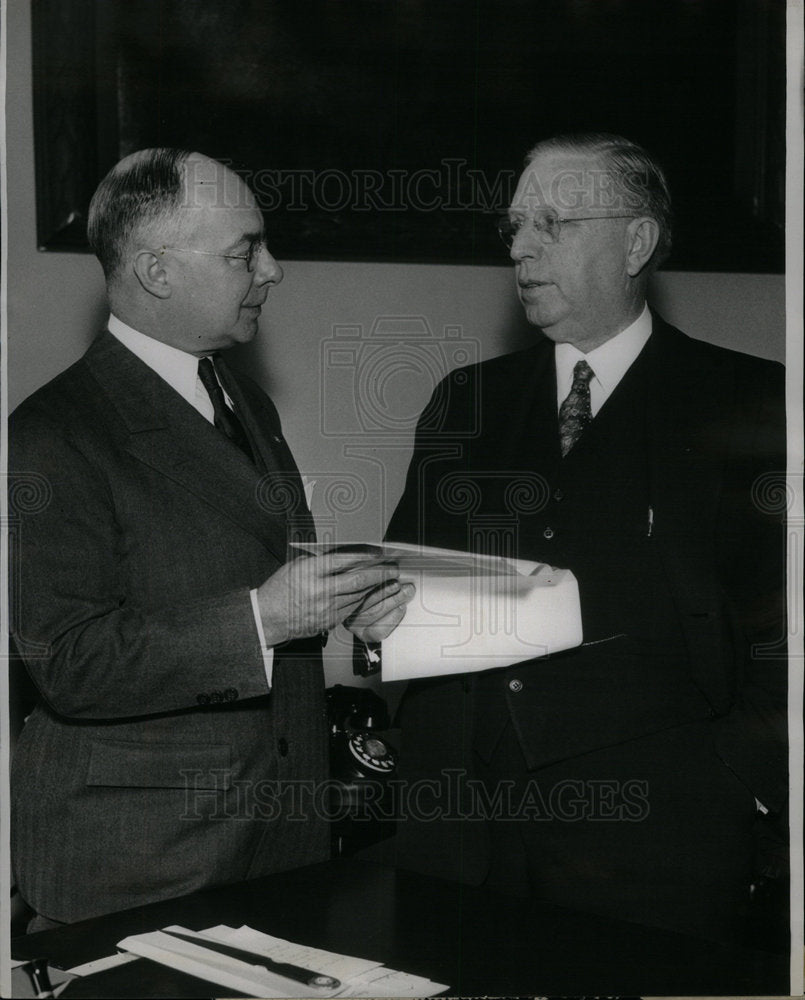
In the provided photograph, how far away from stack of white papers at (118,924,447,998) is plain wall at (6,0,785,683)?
0.61 meters

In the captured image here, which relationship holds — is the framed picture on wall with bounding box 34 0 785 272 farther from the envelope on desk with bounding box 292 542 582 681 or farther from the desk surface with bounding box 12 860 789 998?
the desk surface with bounding box 12 860 789 998

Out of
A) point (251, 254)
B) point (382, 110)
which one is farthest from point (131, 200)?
point (382, 110)

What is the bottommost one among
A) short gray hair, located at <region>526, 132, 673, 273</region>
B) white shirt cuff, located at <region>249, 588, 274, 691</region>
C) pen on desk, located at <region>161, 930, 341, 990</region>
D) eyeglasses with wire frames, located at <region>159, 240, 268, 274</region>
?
pen on desk, located at <region>161, 930, 341, 990</region>

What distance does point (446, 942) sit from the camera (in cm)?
172

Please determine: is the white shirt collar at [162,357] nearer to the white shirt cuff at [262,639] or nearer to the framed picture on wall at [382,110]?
the framed picture on wall at [382,110]

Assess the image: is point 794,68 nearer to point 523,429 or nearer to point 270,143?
point 523,429

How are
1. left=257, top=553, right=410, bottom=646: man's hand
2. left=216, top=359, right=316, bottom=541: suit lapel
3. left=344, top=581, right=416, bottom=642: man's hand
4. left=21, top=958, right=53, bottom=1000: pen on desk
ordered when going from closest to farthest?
left=21, top=958, right=53, bottom=1000: pen on desk
left=257, top=553, right=410, bottom=646: man's hand
left=344, top=581, right=416, bottom=642: man's hand
left=216, top=359, right=316, bottom=541: suit lapel

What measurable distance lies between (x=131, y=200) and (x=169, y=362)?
340 millimetres

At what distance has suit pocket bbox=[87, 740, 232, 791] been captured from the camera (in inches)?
79.6

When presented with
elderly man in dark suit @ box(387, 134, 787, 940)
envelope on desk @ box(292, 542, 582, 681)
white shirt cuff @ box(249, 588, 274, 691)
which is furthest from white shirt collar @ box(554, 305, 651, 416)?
white shirt cuff @ box(249, 588, 274, 691)

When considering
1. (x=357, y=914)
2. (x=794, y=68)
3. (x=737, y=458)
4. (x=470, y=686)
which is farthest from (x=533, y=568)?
(x=794, y=68)

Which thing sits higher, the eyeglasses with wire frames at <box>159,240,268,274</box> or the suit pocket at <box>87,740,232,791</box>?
the eyeglasses with wire frames at <box>159,240,268,274</box>

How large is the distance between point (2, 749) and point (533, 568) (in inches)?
45.2

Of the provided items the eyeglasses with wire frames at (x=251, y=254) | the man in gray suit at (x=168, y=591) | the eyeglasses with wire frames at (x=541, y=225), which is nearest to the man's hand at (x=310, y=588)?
the man in gray suit at (x=168, y=591)
